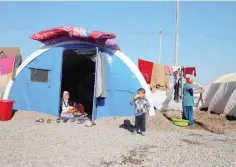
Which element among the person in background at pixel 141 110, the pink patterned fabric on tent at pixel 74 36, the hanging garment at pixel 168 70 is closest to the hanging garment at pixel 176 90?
the hanging garment at pixel 168 70

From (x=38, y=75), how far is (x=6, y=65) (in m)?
2.20

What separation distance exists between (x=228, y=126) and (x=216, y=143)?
3.63 meters

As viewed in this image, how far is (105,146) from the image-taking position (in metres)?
7.45

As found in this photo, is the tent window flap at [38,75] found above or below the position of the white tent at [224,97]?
above

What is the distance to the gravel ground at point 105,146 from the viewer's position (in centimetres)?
616

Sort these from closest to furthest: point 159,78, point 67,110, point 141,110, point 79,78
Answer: point 141,110 → point 67,110 → point 159,78 → point 79,78

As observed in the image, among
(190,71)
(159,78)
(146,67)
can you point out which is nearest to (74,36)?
(146,67)

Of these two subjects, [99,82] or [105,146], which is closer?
[105,146]

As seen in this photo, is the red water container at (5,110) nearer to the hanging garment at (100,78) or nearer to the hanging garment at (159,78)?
the hanging garment at (100,78)

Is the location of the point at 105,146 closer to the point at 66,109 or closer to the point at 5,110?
the point at 66,109

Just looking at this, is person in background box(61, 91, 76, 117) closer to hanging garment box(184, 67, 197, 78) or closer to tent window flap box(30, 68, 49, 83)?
tent window flap box(30, 68, 49, 83)

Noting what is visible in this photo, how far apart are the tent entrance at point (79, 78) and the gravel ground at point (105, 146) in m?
4.71

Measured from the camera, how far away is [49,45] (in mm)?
11945

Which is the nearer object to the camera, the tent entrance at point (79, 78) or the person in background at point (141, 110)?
the person in background at point (141, 110)
